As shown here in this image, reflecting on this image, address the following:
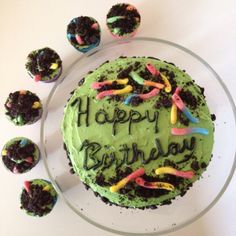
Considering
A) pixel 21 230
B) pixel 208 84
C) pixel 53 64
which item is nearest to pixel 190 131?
pixel 208 84

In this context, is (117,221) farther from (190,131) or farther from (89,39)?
(89,39)

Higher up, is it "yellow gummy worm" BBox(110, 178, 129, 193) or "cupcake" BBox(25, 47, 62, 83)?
"cupcake" BBox(25, 47, 62, 83)

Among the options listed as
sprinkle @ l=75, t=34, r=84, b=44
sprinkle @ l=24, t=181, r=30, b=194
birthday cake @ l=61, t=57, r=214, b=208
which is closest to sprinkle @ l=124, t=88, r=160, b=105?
birthday cake @ l=61, t=57, r=214, b=208

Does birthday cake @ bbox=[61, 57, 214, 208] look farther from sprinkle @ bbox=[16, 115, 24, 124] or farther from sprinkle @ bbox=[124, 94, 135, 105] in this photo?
sprinkle @ bbox=[16, 115, 24, 124]

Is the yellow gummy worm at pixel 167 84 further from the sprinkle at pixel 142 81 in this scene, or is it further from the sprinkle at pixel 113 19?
the sprinkle at pixel 113 19

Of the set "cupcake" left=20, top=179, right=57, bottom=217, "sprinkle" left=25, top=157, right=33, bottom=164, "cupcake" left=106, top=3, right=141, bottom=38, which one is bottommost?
"cupcake" left=20, top=179, right=57, bottom=217

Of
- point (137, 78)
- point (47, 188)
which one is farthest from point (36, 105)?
point (137, 78)
